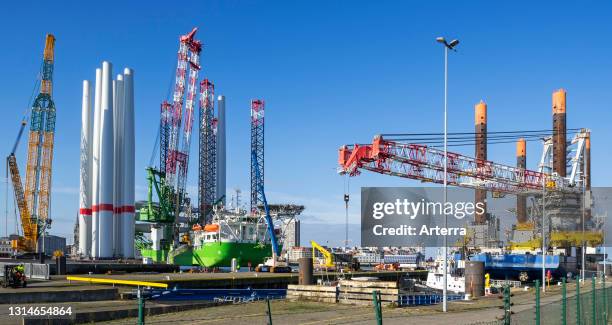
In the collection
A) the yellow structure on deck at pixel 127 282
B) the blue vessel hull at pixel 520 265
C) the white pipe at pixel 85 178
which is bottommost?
the blue vessel hull at pixel 520 265

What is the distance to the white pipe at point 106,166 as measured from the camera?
3408 inches

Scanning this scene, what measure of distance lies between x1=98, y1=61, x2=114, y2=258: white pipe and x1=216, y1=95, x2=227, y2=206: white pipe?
43608 millimetres

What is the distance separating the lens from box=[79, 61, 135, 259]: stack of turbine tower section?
87.2 metres

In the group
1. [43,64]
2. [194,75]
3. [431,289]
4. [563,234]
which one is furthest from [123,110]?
[563,234]

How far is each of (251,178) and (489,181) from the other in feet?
172

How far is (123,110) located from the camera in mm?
90000

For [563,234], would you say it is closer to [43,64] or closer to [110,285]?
[110,285]

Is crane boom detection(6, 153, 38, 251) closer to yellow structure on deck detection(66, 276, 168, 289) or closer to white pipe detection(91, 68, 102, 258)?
white pipe detection(91, 68, 102, 258)

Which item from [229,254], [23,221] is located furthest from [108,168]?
[23,221]

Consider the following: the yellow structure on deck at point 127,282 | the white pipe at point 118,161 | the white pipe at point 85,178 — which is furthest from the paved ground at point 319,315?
the white pipe at point 85,178

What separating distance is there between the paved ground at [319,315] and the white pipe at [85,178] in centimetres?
6704

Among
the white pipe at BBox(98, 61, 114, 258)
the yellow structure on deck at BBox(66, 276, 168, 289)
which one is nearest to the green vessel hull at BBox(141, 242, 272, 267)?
the white pipe at BBox(98, 61, 114, 258)

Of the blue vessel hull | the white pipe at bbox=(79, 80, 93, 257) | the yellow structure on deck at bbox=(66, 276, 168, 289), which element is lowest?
the blue vessel hull

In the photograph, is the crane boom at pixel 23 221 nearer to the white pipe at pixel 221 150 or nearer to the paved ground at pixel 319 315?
the white pipe at pixel 221 150
